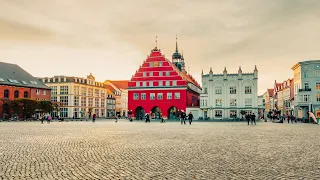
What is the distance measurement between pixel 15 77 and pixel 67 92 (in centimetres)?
2112

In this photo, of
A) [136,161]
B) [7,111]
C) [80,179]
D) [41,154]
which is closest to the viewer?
[80,179]

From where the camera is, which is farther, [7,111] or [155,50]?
[155,50]

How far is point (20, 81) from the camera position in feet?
271

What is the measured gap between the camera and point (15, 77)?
81.9 m

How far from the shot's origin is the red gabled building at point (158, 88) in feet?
274

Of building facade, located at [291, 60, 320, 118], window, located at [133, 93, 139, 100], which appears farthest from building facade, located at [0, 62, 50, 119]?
building facade, located at [291, 60, 320, 118]

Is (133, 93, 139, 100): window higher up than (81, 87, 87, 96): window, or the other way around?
(81, 87, 87, 96): window

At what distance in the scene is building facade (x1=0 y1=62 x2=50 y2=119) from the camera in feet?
247

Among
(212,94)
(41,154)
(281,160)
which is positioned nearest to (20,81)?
(212,94)

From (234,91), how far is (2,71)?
180ft

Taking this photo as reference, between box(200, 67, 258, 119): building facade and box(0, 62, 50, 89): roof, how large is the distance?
4310cm

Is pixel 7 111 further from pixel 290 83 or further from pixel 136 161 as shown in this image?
pixel 290 83

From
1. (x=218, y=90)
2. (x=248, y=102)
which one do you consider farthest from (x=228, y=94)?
(x=248, y=102)

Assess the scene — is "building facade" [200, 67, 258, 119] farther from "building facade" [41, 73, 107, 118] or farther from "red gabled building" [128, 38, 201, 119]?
"building facade" [41, 73, 107, 118]
